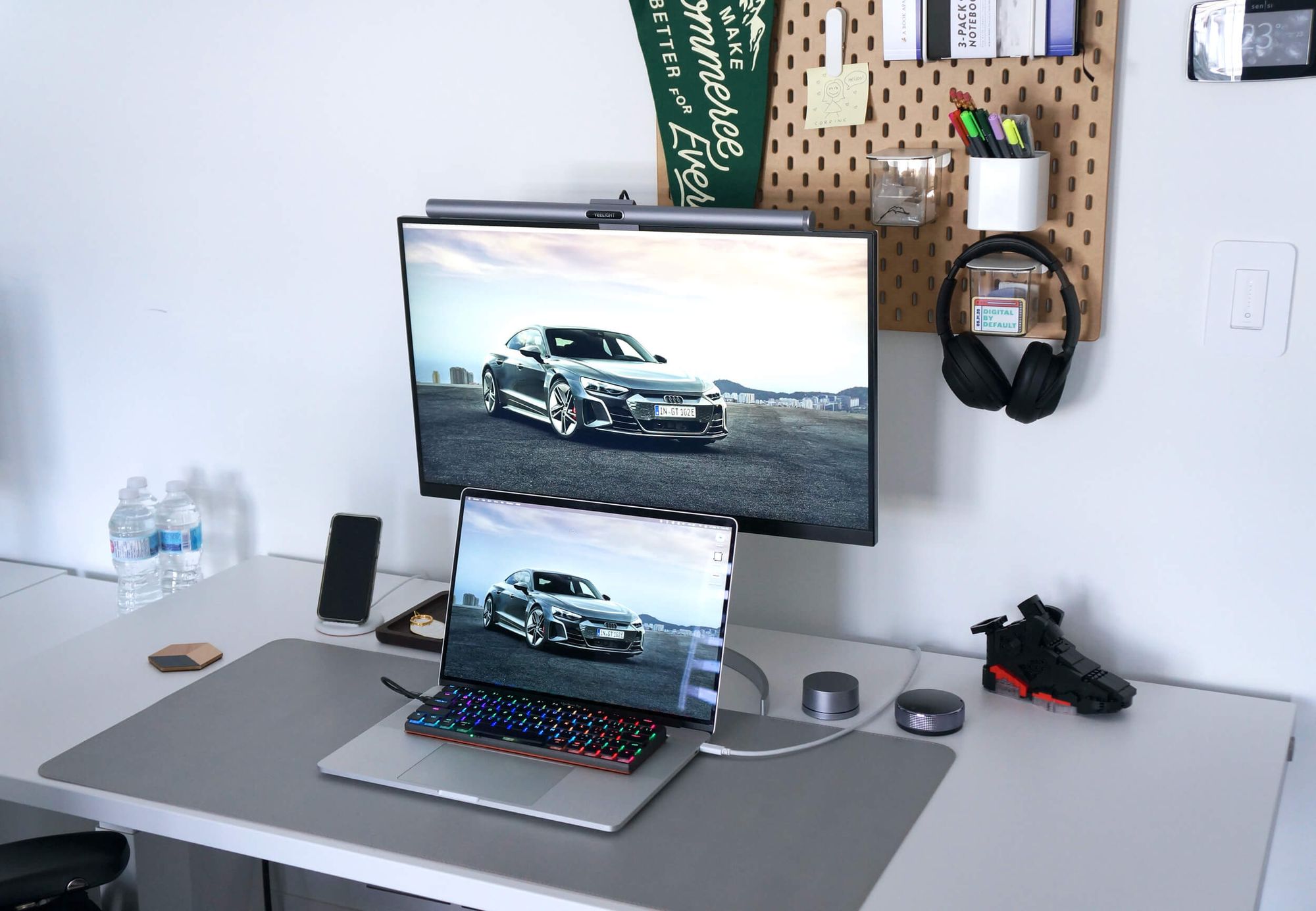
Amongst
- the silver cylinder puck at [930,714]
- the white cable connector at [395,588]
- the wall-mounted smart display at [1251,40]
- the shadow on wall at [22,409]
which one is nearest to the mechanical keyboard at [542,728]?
the silver cylinder puck at [930,714]

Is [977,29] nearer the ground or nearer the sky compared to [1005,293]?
nearer the sky

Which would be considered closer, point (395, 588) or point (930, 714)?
point (930, 714)

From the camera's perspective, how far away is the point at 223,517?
2145 mm

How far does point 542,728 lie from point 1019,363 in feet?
2.40

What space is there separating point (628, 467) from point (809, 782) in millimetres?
461

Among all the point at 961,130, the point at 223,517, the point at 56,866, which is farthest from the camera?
the point at 223,517

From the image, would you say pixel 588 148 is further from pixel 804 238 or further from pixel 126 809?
pixel 126 809

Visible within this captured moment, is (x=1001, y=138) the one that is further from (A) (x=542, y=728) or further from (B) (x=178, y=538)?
(B) (x=178, y=538)

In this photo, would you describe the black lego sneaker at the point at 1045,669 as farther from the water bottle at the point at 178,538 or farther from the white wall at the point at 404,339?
the water bottle at the point at 178,538

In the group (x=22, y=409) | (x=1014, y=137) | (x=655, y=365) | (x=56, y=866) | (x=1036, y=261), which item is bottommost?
(x=56, y=866)

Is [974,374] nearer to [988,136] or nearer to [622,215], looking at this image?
[988,136]

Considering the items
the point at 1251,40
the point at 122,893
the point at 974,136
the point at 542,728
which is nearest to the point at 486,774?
the point at 542,728

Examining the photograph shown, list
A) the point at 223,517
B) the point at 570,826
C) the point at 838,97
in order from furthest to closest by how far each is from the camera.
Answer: the point at 223,517 → the point at 838,97 → the point at 570,826

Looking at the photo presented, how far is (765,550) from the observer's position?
177 cm
